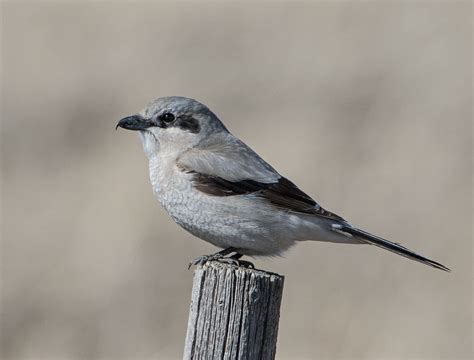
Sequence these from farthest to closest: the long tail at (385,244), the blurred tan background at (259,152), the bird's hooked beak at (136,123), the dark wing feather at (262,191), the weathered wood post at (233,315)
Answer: the blurred tan background at (259,152)
the bird's hooked beak at (136,123)
the dark wing feather at (262,191)
the long tail at (385,244)
the weathered wood post at (233,315)

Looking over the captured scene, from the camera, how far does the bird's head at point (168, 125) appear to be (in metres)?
5.09

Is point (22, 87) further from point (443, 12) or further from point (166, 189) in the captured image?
point (166, 189)

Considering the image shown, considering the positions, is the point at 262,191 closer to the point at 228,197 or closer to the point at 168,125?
the point at 228,197

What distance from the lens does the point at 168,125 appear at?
514 cm

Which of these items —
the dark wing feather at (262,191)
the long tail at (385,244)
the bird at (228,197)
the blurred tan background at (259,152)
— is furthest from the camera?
the blurred tan background at (259,152)

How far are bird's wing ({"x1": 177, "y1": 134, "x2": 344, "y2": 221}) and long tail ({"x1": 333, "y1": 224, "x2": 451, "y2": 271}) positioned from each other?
0.28ft

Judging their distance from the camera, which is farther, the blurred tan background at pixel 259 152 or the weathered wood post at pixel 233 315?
the blurred tan background at pixel 259 152

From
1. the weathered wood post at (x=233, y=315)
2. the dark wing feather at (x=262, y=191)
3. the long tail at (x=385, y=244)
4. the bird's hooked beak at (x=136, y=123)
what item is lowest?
the weathered wood post at (x=233, y=315)

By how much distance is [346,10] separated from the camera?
1111 centimetres

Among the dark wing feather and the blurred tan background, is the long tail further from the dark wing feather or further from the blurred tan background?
the blurred tan background

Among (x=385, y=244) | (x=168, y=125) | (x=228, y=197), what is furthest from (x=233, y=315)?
(x=168, y=125)

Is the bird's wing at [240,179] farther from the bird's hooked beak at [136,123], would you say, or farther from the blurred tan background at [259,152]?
the blurred tan background at [259,152]

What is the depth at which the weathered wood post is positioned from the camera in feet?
10.9

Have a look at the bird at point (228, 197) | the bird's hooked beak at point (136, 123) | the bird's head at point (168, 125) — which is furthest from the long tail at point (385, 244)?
the bird's hooked beak at point (136, 123)
